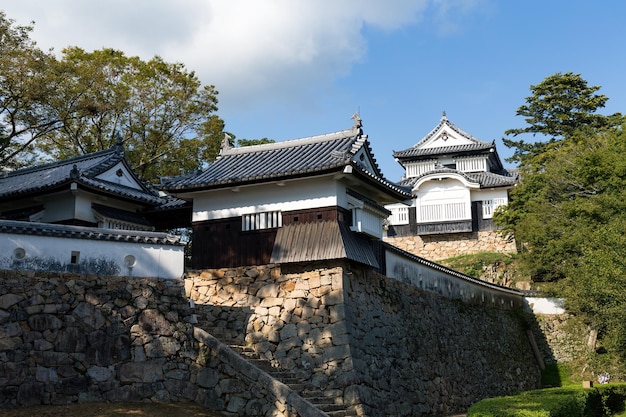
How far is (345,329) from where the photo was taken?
55.9ft

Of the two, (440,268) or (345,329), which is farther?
(440,268)

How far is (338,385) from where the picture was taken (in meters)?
16.5

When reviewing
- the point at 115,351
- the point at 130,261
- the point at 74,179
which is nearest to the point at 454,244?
the point at 74,179

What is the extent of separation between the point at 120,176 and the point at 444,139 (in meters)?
26.9

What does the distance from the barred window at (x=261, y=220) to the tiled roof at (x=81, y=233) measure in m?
3.41

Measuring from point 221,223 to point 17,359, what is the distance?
746 cm

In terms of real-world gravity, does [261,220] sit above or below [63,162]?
below

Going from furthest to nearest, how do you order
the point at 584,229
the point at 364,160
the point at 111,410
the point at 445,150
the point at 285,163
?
the point at 445,150
the point at 584,229
the point at 364,160
the point at 285,163
the point at 111,410

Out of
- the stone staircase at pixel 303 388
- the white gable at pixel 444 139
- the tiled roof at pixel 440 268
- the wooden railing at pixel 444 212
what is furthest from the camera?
the white gable at pixel 444 139

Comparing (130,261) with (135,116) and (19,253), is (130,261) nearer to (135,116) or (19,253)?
(19,253)

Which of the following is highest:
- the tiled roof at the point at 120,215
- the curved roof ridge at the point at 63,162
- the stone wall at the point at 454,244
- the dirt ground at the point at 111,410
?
the curved roof ridge at the point at 63,162

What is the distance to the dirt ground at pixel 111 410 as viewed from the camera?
12.9 meters

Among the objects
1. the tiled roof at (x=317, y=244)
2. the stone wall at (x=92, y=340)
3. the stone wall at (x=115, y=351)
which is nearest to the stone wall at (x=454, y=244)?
the tiled roof at (x=317, y=244)

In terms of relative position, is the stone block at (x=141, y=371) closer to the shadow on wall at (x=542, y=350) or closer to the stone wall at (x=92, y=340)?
the stone wall at (x=92, y=340)
